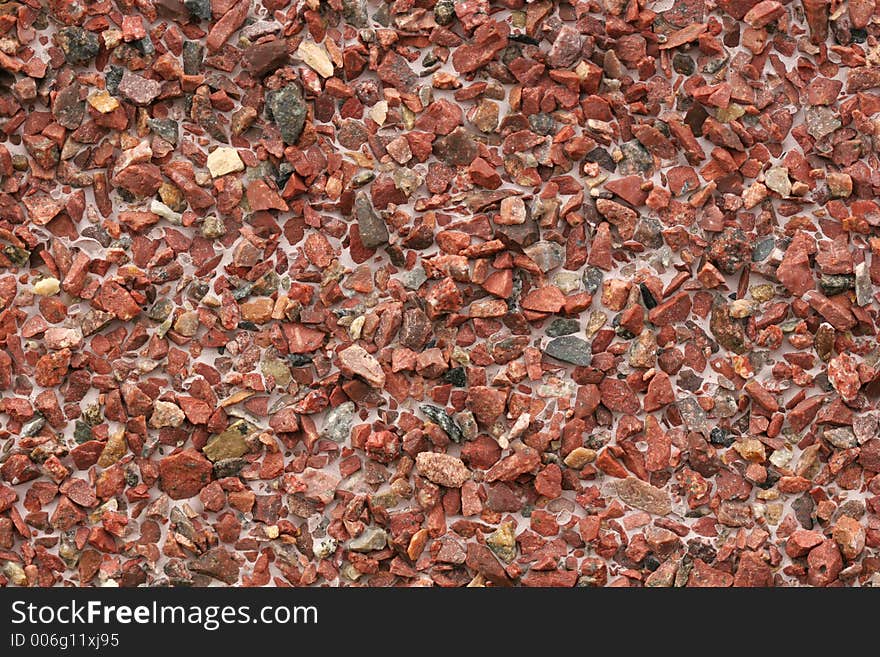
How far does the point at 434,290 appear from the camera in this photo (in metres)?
1.37

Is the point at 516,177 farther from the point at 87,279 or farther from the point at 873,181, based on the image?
the point at 87,279

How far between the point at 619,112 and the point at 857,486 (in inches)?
24.3

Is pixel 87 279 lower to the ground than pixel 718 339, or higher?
higher

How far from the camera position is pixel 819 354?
1384 mm

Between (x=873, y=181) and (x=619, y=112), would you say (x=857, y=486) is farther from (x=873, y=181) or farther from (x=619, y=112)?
(x=619, y=112)

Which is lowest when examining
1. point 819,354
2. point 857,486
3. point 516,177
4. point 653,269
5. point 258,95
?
point 857,486

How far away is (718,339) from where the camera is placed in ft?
4.54

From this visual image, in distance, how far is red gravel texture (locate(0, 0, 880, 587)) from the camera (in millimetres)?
1365

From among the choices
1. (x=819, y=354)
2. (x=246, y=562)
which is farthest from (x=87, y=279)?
(x=819, y=354)

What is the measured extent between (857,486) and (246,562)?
85 cm

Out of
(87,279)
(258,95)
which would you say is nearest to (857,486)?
(258,95)

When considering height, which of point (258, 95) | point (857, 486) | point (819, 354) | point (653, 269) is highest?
point (258, 95)

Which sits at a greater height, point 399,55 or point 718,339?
point 399,55

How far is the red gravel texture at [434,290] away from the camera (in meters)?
1.37
